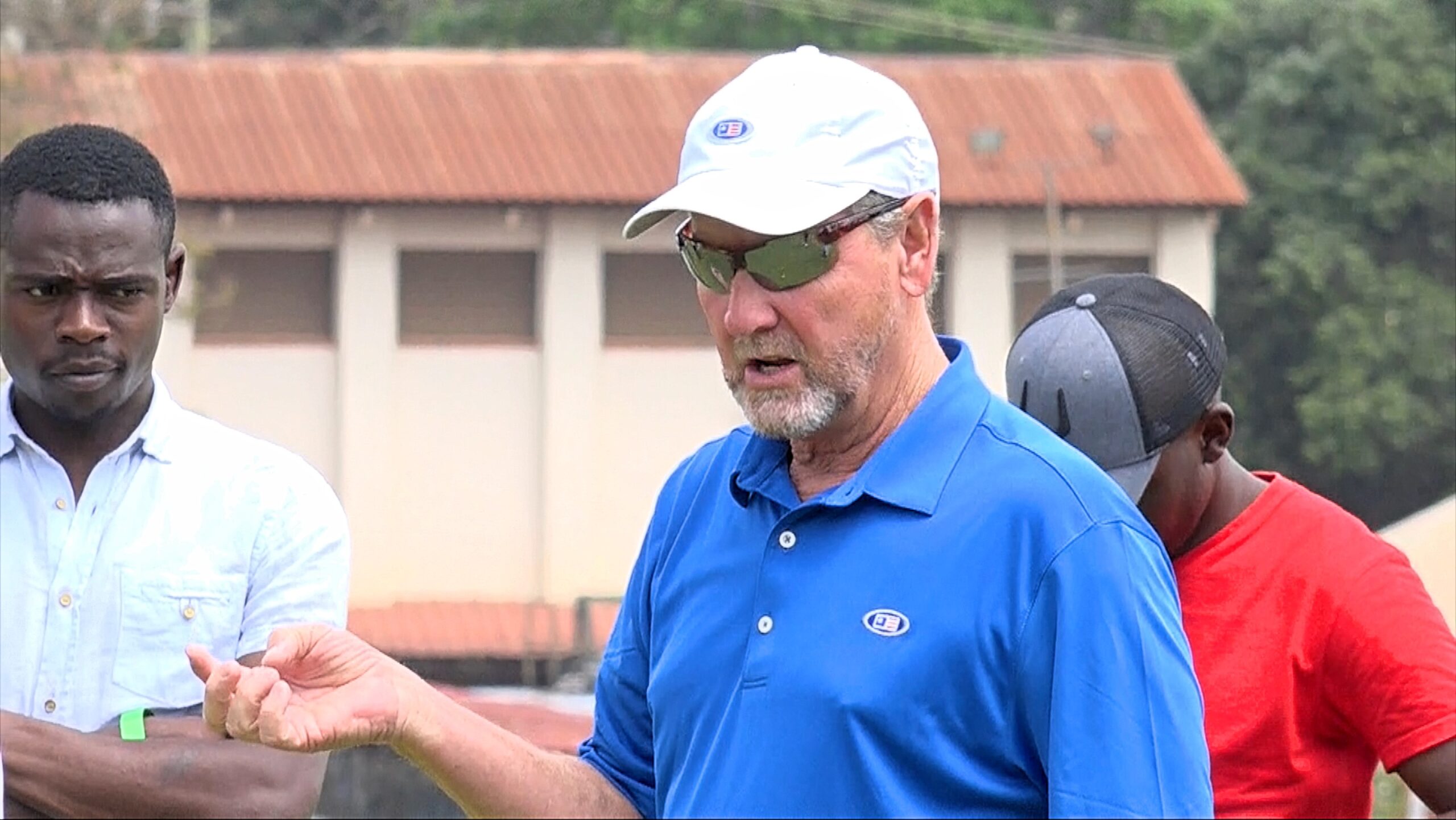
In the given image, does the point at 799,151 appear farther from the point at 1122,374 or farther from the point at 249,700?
the point at 1122,374

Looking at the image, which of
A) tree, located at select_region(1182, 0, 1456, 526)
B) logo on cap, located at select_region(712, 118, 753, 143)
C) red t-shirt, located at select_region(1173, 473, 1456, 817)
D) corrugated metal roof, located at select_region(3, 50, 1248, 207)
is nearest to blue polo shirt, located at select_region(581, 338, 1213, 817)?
logo on cap, located at select_region(712, 118, 753, 143)

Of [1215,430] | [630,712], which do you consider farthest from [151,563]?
[1215,430]

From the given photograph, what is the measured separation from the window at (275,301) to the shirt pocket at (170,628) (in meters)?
31.7

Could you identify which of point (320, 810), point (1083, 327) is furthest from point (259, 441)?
point (320, 810)

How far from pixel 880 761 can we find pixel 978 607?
22 centimetres

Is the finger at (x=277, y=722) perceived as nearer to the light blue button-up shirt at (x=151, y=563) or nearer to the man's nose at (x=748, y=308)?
the man's nose at (x=748, y=308)

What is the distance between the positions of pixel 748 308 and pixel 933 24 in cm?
4523

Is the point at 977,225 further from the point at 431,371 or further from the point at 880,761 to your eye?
the point at 880,761

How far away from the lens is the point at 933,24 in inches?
1877

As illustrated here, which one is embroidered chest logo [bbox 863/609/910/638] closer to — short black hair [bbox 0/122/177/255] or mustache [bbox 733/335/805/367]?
mustache [bbox 733/335/805/367]

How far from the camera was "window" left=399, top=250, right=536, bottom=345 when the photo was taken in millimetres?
35781

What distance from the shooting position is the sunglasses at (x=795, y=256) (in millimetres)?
3141

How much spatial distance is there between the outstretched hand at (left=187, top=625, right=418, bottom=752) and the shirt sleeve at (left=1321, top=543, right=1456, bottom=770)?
1581 mm

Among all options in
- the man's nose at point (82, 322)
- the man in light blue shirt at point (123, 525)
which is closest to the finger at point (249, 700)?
the man in light blue shirt at point (123, 525)
